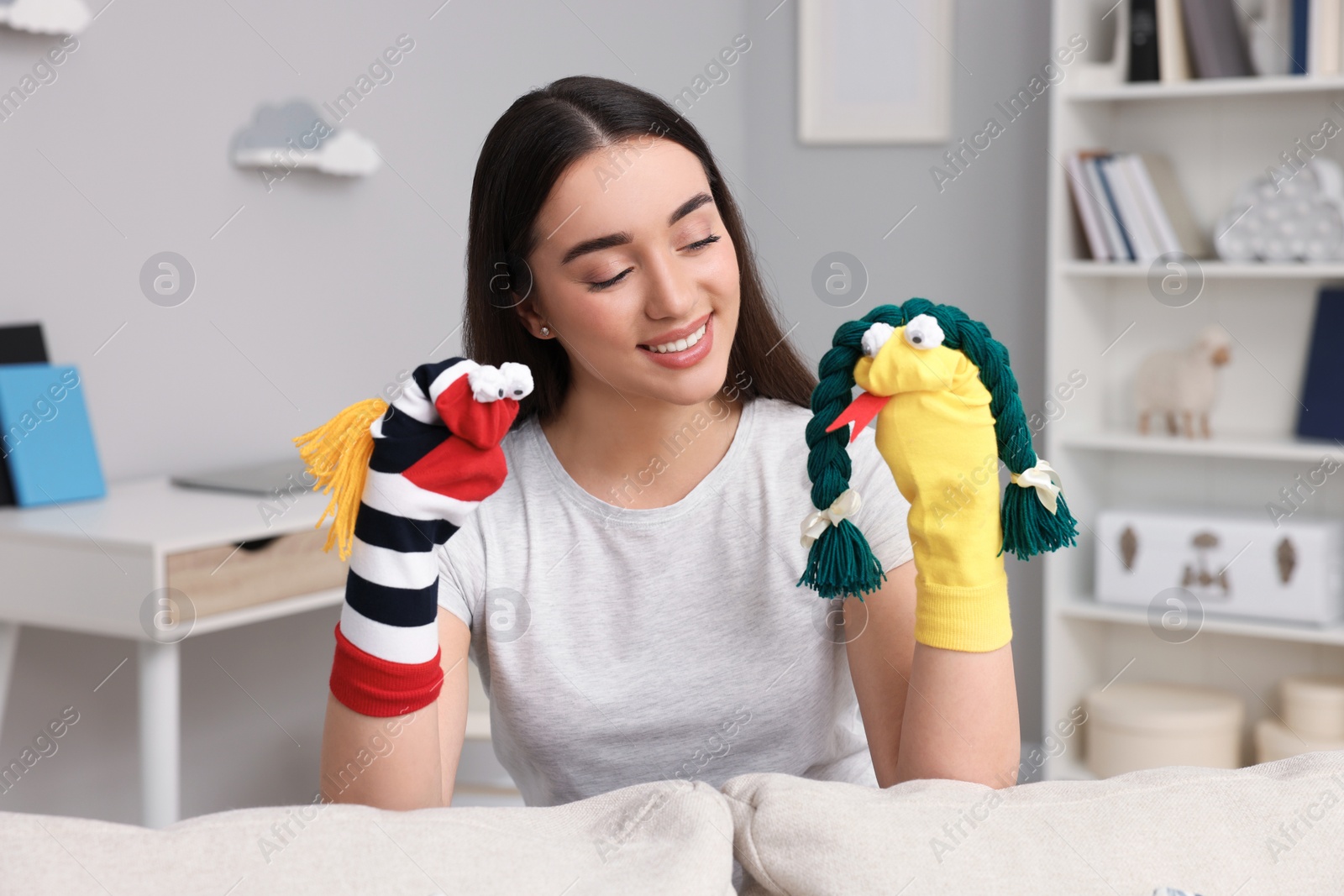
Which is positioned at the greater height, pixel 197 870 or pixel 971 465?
pixel 971 465

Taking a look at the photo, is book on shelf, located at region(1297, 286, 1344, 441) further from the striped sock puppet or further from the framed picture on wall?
the striped sock puppet

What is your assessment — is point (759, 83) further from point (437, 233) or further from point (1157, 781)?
point (1157, 781)

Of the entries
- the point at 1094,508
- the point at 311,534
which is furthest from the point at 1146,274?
the point at 311,534

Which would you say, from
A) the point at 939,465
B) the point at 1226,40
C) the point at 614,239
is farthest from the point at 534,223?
the point at 1226,40

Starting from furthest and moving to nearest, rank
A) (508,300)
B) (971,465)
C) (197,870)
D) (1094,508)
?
(1094,508) < (508,300) < (971,465) < (197,870)

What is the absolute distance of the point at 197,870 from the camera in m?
0.65

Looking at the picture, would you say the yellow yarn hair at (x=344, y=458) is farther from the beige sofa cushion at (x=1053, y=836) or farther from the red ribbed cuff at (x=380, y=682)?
the beige sofa cushion at (x=1053, y=836)

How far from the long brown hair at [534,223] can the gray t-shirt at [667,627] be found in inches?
4.7

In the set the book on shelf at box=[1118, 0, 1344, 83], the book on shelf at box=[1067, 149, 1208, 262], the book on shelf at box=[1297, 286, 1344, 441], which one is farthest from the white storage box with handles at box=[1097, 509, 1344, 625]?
the book on shelf at box=[1118, 0, 1344, 83]

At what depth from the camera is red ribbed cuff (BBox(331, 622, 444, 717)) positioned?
0.85m

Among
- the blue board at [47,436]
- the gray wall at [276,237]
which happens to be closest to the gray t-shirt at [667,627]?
the blue board at [47,436]

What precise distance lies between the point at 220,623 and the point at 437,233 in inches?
41.1

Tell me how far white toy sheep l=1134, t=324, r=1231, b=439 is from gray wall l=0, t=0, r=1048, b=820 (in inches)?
12.0

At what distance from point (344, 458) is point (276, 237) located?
1.45 meters
